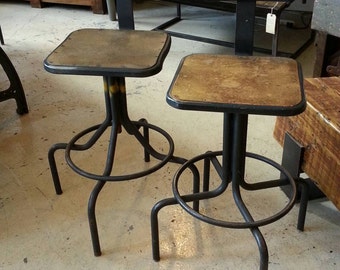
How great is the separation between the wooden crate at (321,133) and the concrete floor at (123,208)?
0.71ft

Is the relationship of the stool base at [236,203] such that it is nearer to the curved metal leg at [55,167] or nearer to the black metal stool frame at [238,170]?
the black metal stool frame at [238,170]

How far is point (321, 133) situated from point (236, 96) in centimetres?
52

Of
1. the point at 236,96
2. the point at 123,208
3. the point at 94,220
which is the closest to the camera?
the point at 236,96

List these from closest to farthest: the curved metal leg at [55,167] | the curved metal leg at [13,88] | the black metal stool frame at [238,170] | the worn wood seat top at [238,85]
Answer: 1. the worn wood seat top at [238,85]
2. the black metal stool frame at [238,170]
3. the curved metal leg at [55,167]
4. the curved metal leg at [13,88]

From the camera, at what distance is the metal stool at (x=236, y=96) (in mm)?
1066

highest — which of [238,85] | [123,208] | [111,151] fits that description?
[238,85]

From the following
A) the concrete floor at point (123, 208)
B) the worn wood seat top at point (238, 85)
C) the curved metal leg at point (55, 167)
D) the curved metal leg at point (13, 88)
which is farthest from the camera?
the curved metal leg at point (13, 88)

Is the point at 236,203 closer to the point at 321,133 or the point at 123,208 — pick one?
the point at 321,133

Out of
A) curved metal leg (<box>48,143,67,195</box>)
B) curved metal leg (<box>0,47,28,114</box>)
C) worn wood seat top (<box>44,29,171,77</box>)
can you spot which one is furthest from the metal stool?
curved metal leg (<box>0,47,28,114</box>)

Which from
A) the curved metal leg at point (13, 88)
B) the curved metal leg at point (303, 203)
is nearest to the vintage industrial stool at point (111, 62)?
the curved metal leg at point (303, 203)

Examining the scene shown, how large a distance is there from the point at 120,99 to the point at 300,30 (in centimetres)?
250

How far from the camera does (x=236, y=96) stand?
1.10m

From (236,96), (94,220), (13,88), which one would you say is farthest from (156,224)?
(13,88)

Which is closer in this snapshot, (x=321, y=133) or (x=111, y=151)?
(x=321, y=133)
